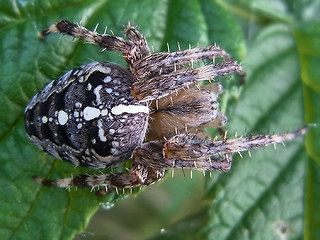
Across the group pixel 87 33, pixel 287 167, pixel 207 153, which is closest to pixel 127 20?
pixel 87 33

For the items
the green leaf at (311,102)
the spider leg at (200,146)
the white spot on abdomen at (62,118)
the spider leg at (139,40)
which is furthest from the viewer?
the green leaf at (311,102)

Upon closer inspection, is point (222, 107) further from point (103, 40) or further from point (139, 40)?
point (103, 40)

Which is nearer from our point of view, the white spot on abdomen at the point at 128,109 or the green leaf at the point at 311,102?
the white spot on abdomen at the point at 128,109

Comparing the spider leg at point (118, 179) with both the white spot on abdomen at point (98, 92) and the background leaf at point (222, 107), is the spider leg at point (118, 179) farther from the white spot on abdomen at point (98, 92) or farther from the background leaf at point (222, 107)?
the white spot on abdomen at point (98, 92)

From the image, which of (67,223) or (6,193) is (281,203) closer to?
(67,223)

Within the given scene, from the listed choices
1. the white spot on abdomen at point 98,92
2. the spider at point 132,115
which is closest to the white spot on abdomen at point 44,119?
the spider at point 132,115

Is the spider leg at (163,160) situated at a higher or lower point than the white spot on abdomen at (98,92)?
lower

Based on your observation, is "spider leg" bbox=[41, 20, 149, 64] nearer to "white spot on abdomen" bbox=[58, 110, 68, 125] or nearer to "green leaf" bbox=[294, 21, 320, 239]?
"white spot on abdomen" bbox=[58, 110, 68, 125]
